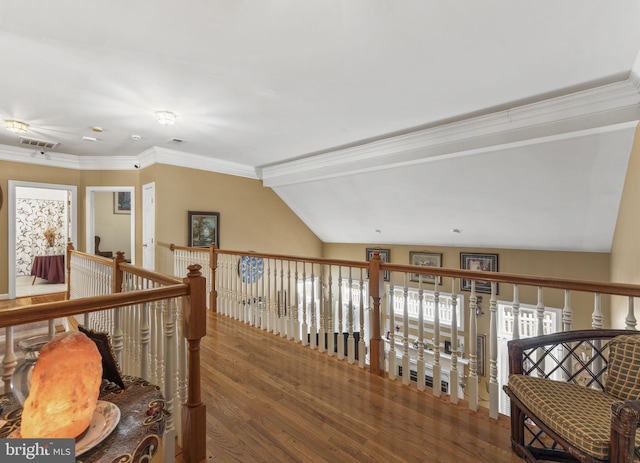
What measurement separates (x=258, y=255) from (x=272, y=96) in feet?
6.13

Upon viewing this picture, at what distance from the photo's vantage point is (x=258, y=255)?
3.72 m

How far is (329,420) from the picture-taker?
6.42ft

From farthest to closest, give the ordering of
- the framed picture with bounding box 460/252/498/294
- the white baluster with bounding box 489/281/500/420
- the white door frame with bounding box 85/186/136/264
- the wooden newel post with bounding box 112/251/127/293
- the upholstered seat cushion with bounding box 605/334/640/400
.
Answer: the framed picture with bounding box 460/252/498/294 → the white door frame with bounding box 85/186/136/264 → the wooden newel post with bounding box 112/251/127/293 → the white baluster with bounding box 489/281/500/420 → the upholstered seat cushion with bounding box 605/334/640/400

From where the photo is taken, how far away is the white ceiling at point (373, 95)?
200 centimetres

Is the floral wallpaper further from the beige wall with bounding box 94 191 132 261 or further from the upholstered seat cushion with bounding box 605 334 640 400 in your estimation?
the upholstered seat cushion with bounding box 605 334 640 400

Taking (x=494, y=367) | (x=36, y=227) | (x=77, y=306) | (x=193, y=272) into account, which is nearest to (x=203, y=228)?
(x=193, y=272)

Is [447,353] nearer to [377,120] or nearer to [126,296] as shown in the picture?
[377,120]

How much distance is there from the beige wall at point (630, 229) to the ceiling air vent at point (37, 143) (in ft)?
25.7

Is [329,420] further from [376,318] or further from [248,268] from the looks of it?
[248,268]

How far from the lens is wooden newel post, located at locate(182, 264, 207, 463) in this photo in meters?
1.53

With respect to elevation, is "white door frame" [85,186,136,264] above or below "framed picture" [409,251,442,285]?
above

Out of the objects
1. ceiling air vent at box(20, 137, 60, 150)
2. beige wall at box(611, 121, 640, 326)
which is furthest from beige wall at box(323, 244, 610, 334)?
ceiling air vent at box(20, 137, 60, 150)

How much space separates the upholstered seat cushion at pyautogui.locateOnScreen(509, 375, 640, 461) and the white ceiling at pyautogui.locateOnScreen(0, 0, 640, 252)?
227 cm

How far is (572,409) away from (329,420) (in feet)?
4.37
